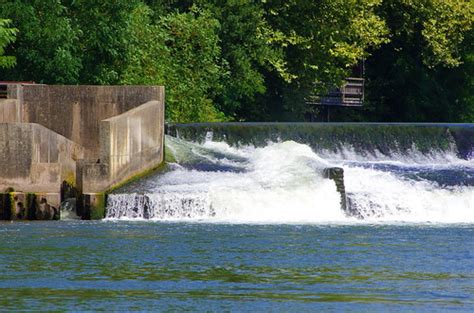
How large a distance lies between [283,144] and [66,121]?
7082 millimetres

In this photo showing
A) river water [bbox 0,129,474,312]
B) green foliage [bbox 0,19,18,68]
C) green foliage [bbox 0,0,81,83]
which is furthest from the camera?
green foliage [bbox 0,0,81,83]

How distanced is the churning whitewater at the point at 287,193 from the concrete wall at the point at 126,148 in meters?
0.47

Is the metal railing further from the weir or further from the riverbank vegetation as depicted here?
the weir

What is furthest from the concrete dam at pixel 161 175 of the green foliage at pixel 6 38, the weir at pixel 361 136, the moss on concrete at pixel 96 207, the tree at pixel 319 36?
the tree at pixel 319 36

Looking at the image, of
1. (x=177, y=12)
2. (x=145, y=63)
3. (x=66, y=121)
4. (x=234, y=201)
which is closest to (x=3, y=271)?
(x=234, y=201)

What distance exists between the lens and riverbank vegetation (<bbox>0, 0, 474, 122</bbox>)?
5431 cm

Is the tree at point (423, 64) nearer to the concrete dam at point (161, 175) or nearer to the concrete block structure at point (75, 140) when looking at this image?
the concrete dam at point (161, 175)

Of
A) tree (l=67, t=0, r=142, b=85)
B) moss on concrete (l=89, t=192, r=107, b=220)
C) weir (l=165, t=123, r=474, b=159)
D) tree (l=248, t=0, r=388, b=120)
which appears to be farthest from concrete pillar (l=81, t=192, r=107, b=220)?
tree (l=248, t=0, r=388, b=120)

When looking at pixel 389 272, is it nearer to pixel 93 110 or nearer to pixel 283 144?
pixel 93 110

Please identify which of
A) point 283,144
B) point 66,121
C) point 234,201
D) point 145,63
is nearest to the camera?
point 234,201

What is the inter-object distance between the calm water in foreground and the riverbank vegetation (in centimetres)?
1354

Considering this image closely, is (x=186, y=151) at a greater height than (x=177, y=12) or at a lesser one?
lesser

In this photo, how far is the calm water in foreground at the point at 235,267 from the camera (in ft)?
85.7

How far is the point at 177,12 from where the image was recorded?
2537 inches
